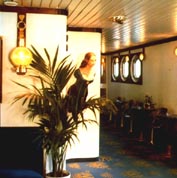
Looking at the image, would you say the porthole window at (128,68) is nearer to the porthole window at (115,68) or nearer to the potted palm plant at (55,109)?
the porthole window at (115,68)

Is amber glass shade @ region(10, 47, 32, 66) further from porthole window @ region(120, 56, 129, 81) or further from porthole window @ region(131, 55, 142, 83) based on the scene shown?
porthole window @ region(120, 56, 129, 81)

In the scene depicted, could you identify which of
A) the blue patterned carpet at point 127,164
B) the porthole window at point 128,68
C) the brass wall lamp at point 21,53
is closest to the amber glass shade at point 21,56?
the brass wall lamp at point 21,53

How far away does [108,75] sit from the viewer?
11133mm

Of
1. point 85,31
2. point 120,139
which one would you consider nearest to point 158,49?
point 120,139

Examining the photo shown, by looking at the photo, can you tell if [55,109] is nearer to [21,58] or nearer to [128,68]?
[21,58]

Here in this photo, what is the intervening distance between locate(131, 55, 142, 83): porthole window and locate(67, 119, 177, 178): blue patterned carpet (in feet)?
8.41

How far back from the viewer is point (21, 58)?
3516mm

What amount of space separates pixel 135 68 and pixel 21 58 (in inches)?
231

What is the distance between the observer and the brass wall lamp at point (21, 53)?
3525 millimetres

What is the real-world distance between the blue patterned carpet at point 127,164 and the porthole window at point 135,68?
256 cm

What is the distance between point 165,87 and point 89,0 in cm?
402

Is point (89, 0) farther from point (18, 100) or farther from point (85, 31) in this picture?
point (85, 31)

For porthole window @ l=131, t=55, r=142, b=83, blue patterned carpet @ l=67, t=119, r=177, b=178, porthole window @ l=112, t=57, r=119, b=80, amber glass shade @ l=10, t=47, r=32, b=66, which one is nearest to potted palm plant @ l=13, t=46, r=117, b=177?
amber glass shade @ l=10, t=47, r=32, b=66

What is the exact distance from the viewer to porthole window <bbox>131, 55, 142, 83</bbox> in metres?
8.71
